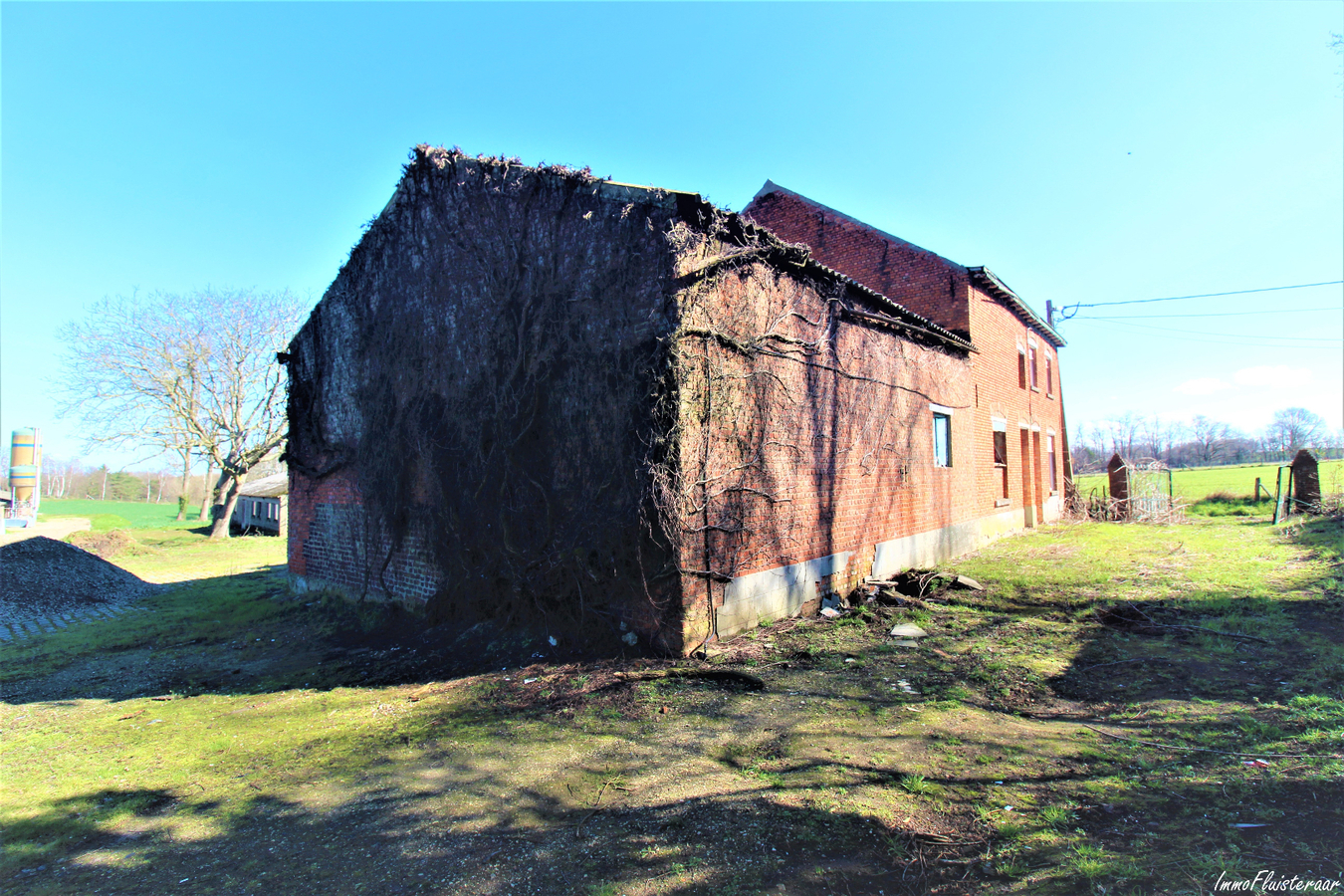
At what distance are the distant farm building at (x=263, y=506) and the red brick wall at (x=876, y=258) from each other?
25.2m

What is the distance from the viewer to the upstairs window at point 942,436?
12.0 m

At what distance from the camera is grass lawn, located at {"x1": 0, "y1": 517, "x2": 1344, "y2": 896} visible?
10.1 feet

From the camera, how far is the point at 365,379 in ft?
34.0

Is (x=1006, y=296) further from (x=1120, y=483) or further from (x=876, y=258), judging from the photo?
(x=1120, y=483)

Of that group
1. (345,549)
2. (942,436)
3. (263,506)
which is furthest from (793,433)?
(263,506)

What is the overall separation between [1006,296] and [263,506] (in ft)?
114

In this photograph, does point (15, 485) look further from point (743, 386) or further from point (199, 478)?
point (199, 478)

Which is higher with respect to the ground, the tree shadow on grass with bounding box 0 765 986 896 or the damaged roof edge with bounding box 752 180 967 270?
the damaged roof edge with bounding box 752 180 967 270

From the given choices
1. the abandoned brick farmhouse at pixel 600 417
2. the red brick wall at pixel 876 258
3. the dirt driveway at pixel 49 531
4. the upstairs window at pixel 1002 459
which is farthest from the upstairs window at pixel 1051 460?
the dirt driveway at pixel 49 531

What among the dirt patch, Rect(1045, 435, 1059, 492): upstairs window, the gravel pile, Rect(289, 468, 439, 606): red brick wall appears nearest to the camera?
Rect(289, 468, 439, 606): red brick wall

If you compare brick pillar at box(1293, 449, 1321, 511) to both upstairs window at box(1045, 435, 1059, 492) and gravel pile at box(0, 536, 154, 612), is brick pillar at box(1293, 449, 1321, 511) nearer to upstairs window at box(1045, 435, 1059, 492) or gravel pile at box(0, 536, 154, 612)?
upstairs window at box(1045, 435, 1059, 492)

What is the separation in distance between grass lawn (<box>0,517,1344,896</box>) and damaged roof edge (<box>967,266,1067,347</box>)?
26.2ft

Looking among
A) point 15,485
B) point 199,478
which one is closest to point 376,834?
point 15,485

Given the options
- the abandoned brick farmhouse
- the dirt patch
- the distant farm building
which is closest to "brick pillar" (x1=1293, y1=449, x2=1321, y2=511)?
the abandoned brick farmhouse
